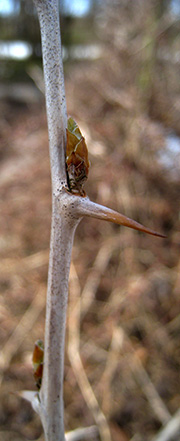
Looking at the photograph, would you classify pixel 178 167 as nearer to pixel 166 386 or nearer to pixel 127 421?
pixel 166 386

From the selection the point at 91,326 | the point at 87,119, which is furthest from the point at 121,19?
the point at 91,326

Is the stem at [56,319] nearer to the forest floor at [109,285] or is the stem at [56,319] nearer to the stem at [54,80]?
the stem at [54,80]

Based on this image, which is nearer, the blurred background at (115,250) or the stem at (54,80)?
the stem at (54,80)

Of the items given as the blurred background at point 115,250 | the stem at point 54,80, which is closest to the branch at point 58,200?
the stem at point 54,80

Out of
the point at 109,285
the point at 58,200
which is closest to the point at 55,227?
the point at 58,200

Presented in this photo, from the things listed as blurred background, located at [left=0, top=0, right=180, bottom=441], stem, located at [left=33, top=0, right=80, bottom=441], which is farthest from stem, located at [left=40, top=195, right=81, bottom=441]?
blurred background, located at [left=0, top=0, right=180, bottom=441]

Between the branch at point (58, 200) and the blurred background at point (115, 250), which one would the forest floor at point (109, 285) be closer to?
the blurred background at point (115, 250)

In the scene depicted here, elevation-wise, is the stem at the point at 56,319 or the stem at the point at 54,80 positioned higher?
the stem at the point at 54,80

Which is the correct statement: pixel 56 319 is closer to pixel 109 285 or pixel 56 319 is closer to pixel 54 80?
pixel 54 80
